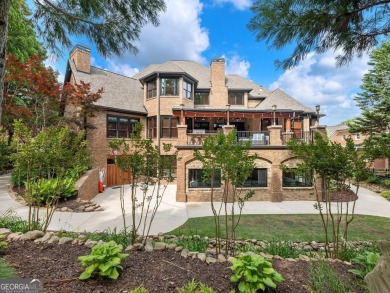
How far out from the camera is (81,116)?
13844 mm

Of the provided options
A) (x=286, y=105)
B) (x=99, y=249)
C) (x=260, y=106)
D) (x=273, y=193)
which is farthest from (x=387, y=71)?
(x=99, y=249)

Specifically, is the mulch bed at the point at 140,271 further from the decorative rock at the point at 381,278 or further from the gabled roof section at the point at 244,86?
the gabled roof section at the point at 244,86

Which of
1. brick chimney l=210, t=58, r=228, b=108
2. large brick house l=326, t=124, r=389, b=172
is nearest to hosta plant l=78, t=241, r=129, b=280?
large brick house l=326, t=124, r=389, b=172

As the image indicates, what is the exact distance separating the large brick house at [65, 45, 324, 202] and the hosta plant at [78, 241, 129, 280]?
28.8ft

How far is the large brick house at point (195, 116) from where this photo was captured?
1212 cm

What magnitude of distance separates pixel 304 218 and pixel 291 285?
22.3ft

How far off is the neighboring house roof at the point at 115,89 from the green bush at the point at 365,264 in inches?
650

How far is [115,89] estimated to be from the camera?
1819 centimetres

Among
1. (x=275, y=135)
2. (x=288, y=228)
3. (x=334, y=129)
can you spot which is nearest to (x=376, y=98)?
(x=275, y=135)

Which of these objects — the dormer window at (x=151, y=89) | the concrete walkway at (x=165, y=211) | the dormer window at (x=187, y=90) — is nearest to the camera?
the concrete walkway at (x=165, y=211)

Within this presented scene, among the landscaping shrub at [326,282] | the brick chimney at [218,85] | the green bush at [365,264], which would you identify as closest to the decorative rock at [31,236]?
the landscaping shrub at [326,282]

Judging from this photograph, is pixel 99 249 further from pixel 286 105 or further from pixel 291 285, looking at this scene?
pixel 286 105

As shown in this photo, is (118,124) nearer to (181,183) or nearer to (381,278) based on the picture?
(181,183)

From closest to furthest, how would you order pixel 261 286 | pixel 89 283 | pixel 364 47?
pixel 261 286, pixel 89 283, pixel 364 47
